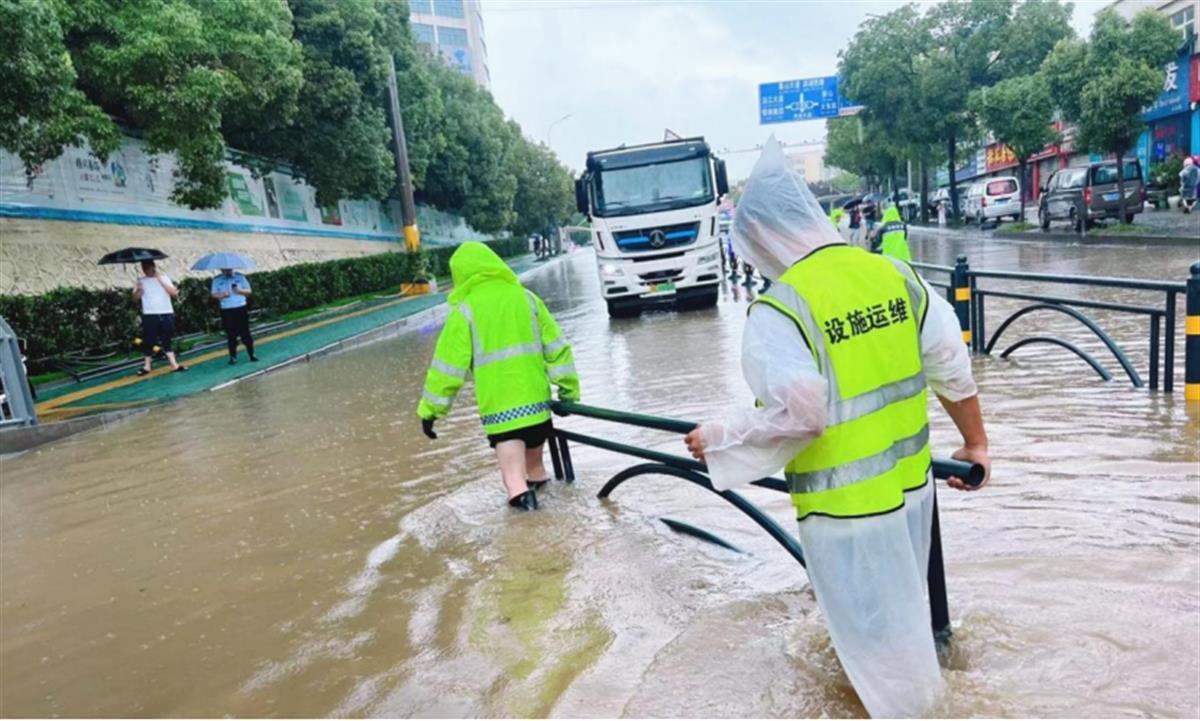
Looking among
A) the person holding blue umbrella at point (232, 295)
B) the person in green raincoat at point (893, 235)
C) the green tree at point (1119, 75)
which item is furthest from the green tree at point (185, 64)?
the green tree at point (1119, 75)

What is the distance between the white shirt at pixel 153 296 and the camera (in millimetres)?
11633

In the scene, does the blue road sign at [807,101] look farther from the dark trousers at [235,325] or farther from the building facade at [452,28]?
the building facade at [452,28]

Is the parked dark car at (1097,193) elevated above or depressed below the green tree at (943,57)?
below

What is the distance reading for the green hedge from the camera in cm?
1138

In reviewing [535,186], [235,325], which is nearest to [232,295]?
[235,325]

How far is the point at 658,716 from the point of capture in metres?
2.77

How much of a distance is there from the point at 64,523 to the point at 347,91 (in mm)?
15599

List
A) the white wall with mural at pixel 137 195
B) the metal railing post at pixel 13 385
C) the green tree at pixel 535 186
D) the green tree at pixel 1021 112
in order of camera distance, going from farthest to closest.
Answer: the green tree at pixel 535 186 → the green tree at pixel 1021 112 → the white wall with mural at pixel 137 195 → the metal railing post at pixel 13 385

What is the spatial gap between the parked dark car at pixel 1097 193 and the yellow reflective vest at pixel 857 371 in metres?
23.5

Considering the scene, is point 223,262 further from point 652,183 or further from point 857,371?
point 857,371

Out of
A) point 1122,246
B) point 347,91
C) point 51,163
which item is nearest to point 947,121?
point 1122,246

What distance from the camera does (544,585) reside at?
3.94m

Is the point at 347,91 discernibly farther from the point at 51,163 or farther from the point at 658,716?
the point at 658,716

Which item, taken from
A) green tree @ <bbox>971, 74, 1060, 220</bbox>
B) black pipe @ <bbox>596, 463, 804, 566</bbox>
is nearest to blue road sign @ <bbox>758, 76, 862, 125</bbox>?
green tree @ <bbox>971, 74, 1060, 220</bbox>
